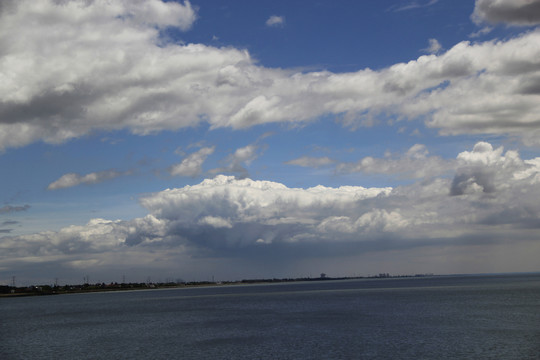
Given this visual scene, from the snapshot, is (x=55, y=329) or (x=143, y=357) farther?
(x=55, y=329)

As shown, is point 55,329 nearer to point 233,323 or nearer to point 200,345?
point 233,323

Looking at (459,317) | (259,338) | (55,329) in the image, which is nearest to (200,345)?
(259,338)

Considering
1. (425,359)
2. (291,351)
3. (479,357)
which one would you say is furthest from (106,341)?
(479,357)

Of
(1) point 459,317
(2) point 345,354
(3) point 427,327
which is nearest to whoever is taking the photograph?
(2) point 345,354

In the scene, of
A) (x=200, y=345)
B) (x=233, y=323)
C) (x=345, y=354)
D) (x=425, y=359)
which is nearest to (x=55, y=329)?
(x=233, y=323)

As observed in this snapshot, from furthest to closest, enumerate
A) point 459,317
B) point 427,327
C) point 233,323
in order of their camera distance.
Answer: point 233,323 → point 459,317 → point 427,327

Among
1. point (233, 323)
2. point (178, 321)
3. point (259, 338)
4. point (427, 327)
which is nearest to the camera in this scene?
point (259, 338)

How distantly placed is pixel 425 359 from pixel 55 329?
9319 cm

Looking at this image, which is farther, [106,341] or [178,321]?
[178,321]

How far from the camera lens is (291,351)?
74.4m

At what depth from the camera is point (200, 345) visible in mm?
83812

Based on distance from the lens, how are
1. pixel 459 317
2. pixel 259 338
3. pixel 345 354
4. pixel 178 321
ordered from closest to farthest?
pixel 345 354 < pixel 259 338 < pixel 459 317 < pixel 178 321

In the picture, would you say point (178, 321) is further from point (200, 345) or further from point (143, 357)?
point (143, 357)

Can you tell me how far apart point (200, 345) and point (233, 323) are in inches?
1491
